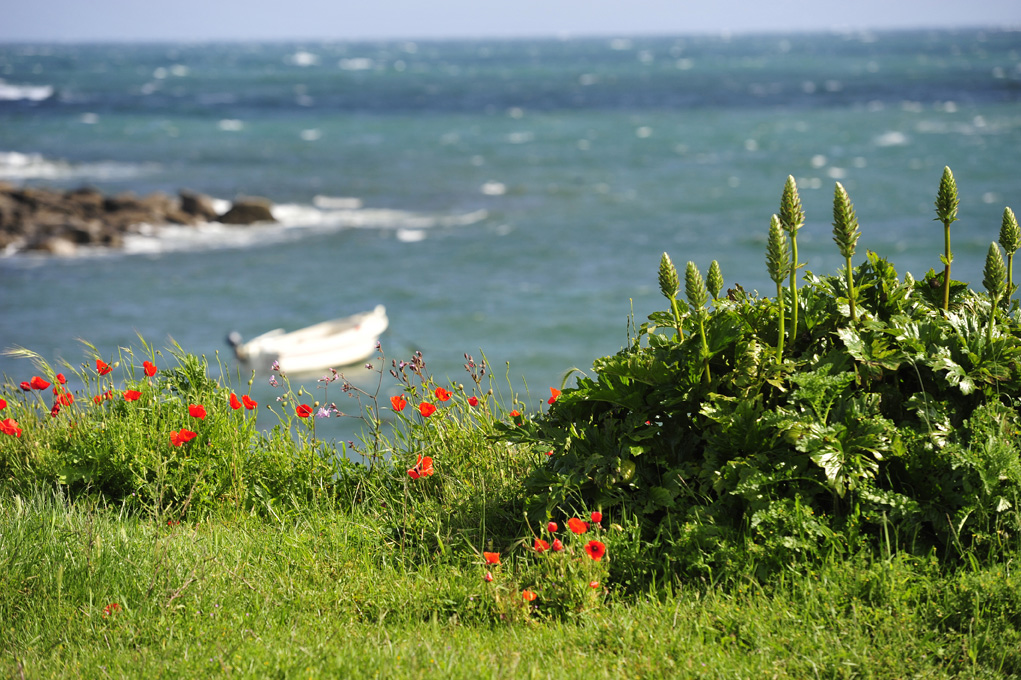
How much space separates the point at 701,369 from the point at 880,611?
1.02 m

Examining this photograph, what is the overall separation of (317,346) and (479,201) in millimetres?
14319

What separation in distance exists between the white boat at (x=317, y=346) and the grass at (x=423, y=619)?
11.6 m

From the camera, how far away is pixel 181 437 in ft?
13.2

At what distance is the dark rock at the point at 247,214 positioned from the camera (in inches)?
1029

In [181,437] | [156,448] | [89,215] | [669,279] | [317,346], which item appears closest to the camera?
[669,279]

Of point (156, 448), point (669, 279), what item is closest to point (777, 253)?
point (669, 279)

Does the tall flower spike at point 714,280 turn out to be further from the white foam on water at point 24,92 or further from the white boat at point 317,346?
the white foam on water at point 24,92

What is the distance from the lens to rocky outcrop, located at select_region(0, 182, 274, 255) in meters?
23.7

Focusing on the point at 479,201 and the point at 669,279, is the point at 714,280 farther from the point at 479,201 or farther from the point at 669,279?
the point at 479,201

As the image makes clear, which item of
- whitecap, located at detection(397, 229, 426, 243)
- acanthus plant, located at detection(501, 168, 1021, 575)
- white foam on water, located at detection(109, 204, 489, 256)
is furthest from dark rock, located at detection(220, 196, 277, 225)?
acanthus plant, located at detection(501, 168, 1021, 575)

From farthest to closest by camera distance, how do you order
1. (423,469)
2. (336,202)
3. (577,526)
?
(336,202) → (423,469) → (577,526)

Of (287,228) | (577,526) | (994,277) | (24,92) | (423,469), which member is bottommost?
(287,228)

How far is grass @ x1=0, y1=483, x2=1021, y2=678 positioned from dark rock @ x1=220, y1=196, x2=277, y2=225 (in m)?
23.7

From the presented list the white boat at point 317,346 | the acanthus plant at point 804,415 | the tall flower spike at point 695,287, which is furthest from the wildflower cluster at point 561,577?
the white boat at point 317,346
